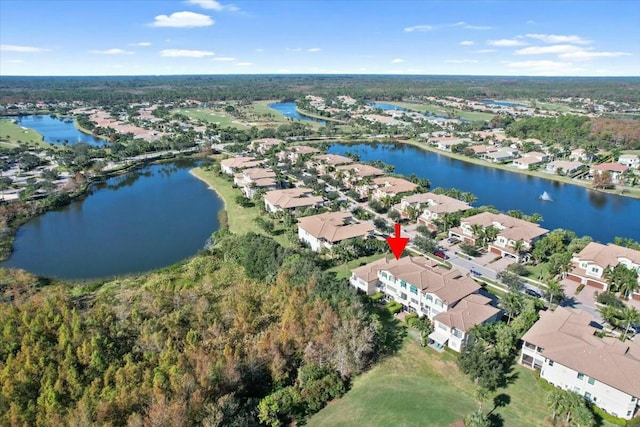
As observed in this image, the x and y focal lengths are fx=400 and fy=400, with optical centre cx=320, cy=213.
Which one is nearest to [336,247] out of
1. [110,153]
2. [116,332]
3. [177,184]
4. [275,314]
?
[275,314]

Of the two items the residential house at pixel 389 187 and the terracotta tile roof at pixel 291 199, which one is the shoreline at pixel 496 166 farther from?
the terracotta tile roof at pixel 291 199

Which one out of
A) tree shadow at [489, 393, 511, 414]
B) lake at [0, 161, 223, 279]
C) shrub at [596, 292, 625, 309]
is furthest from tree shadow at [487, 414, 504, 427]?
lake at [0, 161, 223, 279]

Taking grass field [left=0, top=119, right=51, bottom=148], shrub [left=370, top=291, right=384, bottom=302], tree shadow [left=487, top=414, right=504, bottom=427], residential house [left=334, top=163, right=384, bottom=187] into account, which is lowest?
tree shadow [left=487, top=414, right=504, bottom=427]

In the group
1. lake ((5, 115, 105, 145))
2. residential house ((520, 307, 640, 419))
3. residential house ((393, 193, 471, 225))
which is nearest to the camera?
residential house ((520, 307, 640, 419))

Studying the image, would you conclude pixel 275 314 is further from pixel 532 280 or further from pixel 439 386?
pixel 532 280

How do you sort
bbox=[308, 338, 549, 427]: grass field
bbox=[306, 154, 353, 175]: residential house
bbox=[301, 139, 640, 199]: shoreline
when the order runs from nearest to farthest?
1. bbox=[308, 338, 549, 427]: grass field
2. bbox=[301, 139, 640, 199]: shoreline
3. bbox=[306, 154, 353, 175]: residential house

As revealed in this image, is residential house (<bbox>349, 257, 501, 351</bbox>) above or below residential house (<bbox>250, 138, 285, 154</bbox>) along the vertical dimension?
below

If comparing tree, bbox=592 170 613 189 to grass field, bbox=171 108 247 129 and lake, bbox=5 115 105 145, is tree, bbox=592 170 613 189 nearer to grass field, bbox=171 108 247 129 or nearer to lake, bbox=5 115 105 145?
grass field, bbox=171 108 247 129
